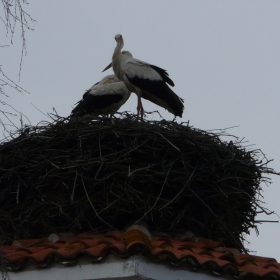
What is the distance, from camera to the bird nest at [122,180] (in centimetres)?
633

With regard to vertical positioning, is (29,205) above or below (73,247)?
above

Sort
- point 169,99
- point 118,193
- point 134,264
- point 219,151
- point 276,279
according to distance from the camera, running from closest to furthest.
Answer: point 134,264, point 276,279, point 118,193, point 219,151, point 169,99

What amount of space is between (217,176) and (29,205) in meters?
1.55

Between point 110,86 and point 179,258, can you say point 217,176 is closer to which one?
point 179,258

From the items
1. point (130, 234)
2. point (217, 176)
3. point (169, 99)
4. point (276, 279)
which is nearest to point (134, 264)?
point (130, 234)

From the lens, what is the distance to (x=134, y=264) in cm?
524

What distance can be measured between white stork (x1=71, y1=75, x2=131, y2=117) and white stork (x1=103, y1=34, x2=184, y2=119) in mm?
136

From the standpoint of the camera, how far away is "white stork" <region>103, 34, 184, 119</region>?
Answer: 9.45 metres

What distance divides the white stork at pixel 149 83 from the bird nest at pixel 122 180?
2580 mm

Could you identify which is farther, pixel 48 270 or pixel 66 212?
pixel 66 212

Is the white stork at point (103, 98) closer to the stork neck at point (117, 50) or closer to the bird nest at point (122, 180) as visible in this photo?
the stork neck at point (117, 50)

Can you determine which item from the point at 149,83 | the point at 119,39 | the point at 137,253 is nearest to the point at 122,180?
the point at 137,253

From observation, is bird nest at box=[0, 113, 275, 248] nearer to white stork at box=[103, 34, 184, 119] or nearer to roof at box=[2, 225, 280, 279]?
roof at box=[2, 225, 280, 279]

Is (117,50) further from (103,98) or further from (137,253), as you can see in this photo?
(137,253)
